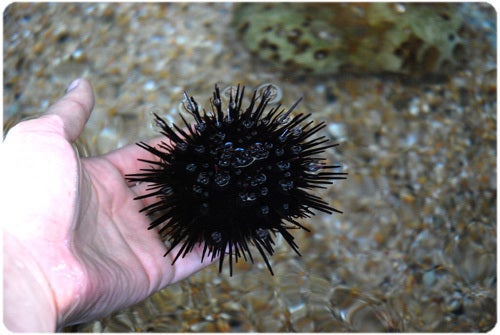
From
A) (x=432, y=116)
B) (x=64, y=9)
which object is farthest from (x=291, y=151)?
(x=64, y=9)

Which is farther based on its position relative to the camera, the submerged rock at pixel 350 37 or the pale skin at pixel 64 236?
the submerged rock at pixel 350 37

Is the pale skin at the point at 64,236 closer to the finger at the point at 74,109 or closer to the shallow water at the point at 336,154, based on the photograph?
the finger at the point at 74,109

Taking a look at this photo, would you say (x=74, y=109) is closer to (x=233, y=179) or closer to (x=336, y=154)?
(x=233, y=179)

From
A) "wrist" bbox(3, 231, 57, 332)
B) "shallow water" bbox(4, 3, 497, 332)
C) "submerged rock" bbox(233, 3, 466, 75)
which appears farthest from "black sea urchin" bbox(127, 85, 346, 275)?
"submerged rock" bbox(233, 3, 466, 75)

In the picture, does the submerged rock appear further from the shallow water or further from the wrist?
the wrist

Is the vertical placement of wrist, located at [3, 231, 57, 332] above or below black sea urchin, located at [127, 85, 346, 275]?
below

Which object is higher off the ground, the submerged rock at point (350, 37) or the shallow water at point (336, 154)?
the submerged rock at point (350, 37)

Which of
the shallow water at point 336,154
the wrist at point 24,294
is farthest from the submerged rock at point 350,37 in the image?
the wrist at point 24,294

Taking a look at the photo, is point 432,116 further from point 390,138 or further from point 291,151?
point 291,151
